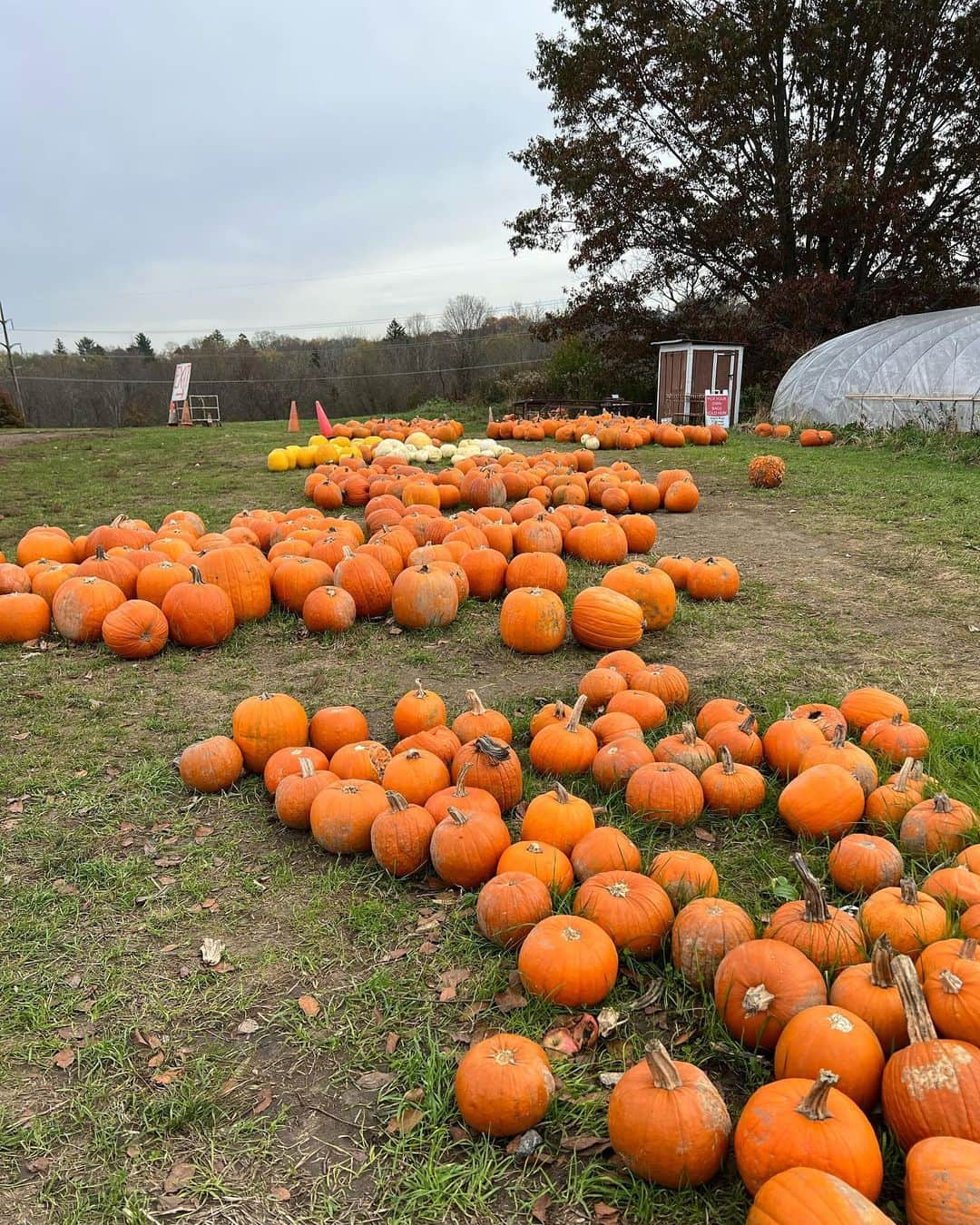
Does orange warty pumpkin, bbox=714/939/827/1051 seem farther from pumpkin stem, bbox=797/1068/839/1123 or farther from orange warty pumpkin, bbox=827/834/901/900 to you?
orange warty pumpkin, bbox=827/834/901/900

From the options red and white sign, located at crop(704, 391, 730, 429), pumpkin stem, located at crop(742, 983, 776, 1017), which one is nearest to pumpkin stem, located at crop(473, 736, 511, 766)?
pumpkin stem, located at crop(742, 983, 776, 1017)

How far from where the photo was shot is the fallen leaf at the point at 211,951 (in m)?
2.52

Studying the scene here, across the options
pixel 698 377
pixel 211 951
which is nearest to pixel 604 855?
pixel 211 951

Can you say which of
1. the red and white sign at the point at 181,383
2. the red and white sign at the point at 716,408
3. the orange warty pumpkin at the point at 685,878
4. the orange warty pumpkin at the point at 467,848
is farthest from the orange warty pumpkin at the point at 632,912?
the red and white sign at the point at 181,383

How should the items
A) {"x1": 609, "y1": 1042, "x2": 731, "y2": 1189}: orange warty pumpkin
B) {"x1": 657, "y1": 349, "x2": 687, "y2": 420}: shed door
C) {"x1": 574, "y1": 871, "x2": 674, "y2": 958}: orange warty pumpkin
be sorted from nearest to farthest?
1. {"x1": 609, "y1": 1042, "x2": 731, "y2": 1189}: orange warty pumpkin
2. {"x1": 574, "y1": 871, "x2": 674, "y2": 958}: orange warty pumpkin
3. {"x1": 657, "y1": 349, "x2": 687, "y2": 420}: shed door

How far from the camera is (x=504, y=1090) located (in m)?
1.87

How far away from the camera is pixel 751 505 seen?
9375mm

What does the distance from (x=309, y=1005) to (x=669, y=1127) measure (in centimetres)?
110

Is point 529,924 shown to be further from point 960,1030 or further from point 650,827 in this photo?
point 960,1030

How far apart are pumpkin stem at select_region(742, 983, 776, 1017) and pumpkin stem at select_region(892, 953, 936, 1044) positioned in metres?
0.32

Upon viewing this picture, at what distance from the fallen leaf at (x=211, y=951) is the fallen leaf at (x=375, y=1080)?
0.70m

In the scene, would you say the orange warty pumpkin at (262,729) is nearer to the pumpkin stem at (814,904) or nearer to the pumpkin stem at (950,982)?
the pumpkin stem at (814,904)

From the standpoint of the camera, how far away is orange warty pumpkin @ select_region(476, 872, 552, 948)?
2455 mm

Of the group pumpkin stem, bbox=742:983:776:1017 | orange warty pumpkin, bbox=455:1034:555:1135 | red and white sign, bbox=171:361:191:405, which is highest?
red and white sign, bbox=171:361:191:405
